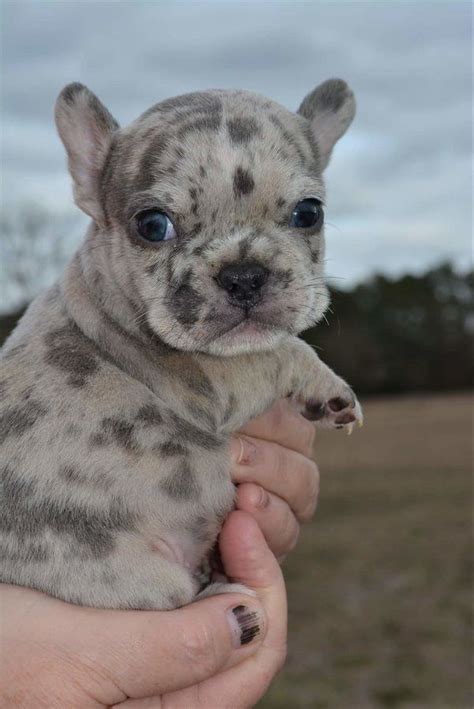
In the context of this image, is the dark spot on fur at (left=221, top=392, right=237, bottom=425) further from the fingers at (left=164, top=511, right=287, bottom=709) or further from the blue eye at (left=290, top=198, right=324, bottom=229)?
the blue eye at (left=290, top=198, right=324, bottom=229)

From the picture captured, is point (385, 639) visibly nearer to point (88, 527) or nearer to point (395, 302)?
point (88, 527)

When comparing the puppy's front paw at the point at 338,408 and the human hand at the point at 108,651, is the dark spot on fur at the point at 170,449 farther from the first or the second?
the puppy's front paw at the point at 338,408

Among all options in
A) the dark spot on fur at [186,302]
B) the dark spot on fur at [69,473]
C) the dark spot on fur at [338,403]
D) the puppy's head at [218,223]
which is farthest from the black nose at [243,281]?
the dark spot on fur at [69,473]

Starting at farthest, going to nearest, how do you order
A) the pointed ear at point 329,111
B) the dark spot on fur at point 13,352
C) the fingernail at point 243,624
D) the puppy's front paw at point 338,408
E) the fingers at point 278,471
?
the pointed ear at point 329,111 → the fingers at point 278,471 → the puppy's front paw at point 338,408 → the dark spot on fur at point 13,352 → the fingernail at point 243,624

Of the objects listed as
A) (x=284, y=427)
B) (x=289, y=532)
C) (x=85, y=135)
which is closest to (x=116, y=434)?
(x=284, y=427)

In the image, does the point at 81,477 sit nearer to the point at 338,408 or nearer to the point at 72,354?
the point at 72,354
